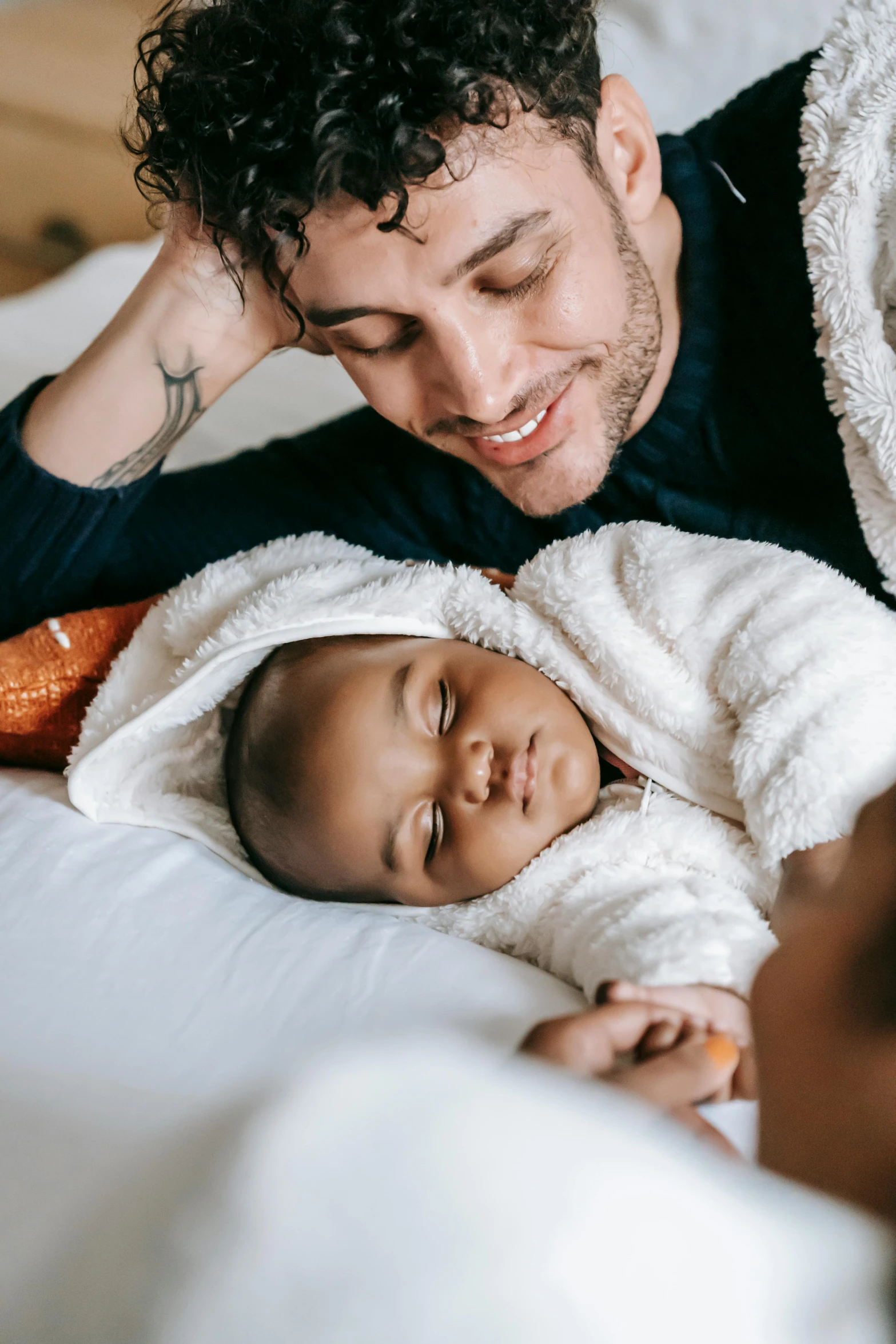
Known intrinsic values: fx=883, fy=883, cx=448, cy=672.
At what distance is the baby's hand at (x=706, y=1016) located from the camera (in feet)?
0.91

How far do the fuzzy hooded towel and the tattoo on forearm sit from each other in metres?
0.18

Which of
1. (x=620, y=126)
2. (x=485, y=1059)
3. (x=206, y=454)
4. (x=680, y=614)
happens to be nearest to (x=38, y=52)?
(x=206, y=454)

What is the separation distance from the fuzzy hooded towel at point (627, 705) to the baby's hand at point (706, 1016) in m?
0.02

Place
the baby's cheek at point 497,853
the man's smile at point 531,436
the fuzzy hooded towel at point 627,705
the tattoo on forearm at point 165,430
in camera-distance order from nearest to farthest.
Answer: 1. the fuzzy hooded towel at point 627,705
2. the baby's cheek at point 497,853
3. the man's smile at point 531,436
4. the tattoo on forearm at point 165,430

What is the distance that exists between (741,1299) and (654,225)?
0.95m

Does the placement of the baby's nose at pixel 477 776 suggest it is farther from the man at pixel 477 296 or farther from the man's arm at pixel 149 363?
the man's arm at pixel 149 363

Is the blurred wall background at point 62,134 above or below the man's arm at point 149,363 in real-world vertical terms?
above

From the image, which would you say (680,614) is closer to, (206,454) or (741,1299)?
(741,1299)

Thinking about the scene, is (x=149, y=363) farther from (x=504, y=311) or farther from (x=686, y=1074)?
(x=686, y=1074)

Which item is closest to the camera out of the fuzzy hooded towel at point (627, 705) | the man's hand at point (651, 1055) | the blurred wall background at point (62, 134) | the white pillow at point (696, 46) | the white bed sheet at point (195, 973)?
the man's hand at point (651, 1055)

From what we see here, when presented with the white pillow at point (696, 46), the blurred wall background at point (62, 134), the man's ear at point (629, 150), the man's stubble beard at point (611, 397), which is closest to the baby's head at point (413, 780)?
the man's stubble beard at point (611, 397)

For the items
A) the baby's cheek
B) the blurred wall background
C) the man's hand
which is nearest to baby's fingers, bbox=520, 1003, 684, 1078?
the man's hand

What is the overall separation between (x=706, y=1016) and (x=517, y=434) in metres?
0.62

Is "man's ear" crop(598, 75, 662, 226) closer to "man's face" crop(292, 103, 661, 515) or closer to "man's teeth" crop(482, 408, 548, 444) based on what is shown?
"man's face" crop(292, 103, 661, 515)
